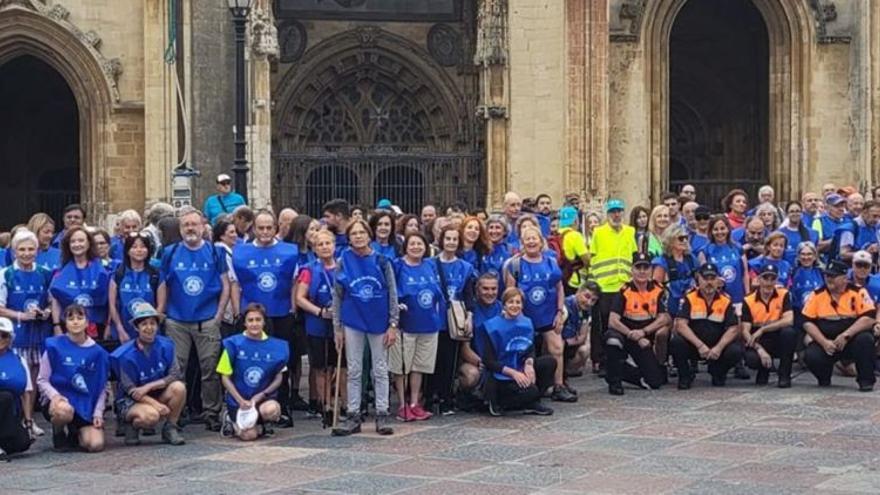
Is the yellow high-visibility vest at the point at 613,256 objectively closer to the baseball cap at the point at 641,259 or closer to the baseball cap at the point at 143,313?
the baseball cap at the point at 641,259

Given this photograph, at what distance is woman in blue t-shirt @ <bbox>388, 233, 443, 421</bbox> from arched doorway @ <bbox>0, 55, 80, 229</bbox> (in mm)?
16932

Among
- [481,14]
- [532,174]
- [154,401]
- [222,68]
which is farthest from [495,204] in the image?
[154,401]

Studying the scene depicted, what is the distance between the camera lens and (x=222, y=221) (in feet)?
46.7

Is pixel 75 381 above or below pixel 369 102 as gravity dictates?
below

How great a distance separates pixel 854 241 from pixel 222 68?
1098 centimetres

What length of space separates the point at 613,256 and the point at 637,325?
1.00m

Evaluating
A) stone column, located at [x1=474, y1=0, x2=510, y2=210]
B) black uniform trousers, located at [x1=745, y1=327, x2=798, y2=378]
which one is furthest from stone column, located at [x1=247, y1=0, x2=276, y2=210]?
black uniform trousers, located at [x1=745, y1=327, x2=798, y2=378]

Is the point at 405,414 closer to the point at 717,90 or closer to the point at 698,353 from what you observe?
the point at 698,353

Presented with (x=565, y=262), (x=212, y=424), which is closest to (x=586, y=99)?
(x=565, y=262)

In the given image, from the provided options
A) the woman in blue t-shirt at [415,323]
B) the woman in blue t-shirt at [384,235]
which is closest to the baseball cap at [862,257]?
the woman in blue t-shirt at [415,323]

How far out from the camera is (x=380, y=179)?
2625 cm

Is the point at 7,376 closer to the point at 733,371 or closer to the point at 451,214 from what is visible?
the point at 451,214

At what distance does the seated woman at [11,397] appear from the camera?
11906 mm

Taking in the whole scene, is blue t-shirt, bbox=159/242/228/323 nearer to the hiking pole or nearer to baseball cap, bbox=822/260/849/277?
the hiking pole
